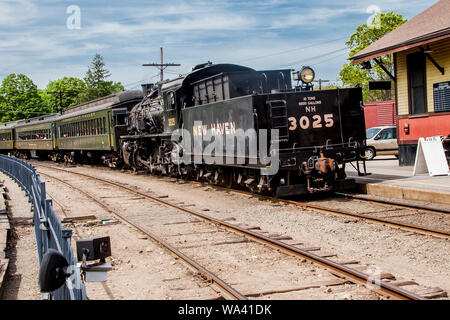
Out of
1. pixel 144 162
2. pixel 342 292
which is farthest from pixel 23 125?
pixel 342 292

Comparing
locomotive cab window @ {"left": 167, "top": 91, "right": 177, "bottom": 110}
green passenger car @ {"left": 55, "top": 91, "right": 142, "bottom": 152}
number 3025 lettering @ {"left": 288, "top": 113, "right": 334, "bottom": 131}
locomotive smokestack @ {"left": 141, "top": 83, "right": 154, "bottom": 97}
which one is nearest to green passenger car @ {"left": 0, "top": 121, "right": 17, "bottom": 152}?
green passenger car @ {"left": 55, "top": 91, "right": 142, "bottom": 152}

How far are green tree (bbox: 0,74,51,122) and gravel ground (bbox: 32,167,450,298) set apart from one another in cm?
8096

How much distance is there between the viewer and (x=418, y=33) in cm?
1537

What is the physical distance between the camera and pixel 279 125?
1131cm

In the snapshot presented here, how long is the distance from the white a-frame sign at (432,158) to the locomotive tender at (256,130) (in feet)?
8.05

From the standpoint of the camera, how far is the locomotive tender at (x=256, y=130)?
11.3 metres

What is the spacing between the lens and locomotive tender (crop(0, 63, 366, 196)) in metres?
11.3

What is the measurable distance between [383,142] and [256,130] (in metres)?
14.6

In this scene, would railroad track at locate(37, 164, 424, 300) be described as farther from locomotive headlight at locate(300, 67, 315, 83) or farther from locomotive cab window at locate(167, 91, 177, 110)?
locomotive cab window at locate(167, 91, 177, 110)

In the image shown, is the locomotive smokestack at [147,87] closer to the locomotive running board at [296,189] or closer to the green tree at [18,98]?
the locomotive running board at [296,189]

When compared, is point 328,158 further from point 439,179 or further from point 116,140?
point 116,140

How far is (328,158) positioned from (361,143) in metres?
1.37

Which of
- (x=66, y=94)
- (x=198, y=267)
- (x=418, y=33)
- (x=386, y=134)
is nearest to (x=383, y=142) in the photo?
(x=386, y=134)

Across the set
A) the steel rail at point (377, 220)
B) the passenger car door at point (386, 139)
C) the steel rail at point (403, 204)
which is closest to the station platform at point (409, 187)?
the steel rail at point (403, 204)
